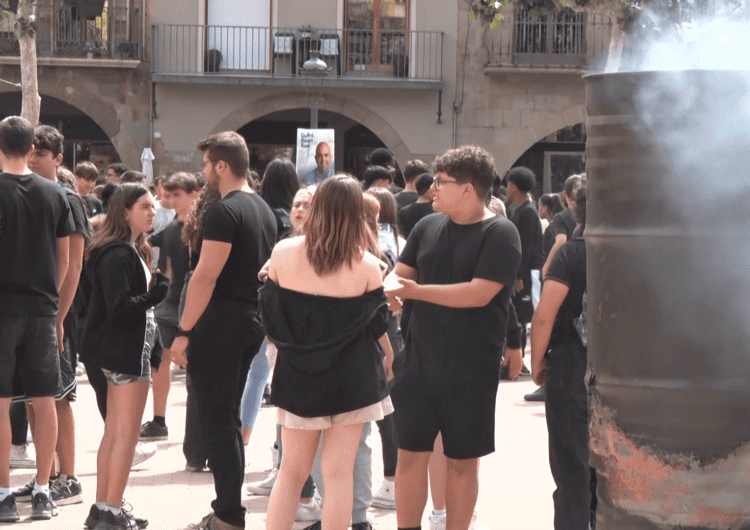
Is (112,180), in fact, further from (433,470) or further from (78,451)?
(433,470)

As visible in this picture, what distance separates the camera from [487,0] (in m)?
4.01

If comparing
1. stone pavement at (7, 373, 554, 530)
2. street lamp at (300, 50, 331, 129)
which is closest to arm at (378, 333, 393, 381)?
stone pavement at (7, 373, 554, 530)

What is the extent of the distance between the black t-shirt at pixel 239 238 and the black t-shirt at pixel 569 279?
4.60 feet

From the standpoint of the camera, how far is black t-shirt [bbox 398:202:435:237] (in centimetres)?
819

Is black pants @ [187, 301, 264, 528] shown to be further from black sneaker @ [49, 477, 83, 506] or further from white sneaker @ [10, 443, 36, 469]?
white sneaker @ [10, 443, 36, 469]

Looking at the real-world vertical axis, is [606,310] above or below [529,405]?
above

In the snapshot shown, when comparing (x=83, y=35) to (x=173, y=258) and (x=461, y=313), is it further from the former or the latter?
(x=461, y=313)

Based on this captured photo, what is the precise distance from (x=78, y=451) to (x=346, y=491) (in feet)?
10.7

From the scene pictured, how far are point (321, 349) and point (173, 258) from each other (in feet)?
10.9

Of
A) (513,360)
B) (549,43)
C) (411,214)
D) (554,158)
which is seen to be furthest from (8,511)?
(554,158)

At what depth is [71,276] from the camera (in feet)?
18.9

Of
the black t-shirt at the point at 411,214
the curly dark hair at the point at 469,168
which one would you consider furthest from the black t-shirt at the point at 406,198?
the curly dark hair at the point at 469,168

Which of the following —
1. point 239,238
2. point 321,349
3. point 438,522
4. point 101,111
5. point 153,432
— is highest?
point 101,111

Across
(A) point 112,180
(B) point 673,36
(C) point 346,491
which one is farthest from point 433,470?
(A) point 112,180
